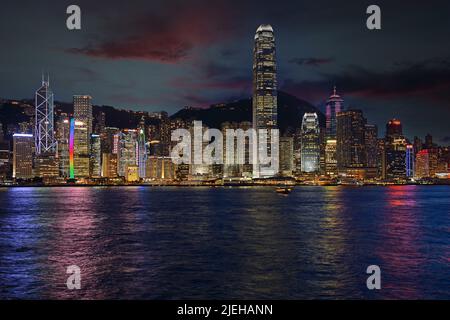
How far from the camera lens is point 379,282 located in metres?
27.3

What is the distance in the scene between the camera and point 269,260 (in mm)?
34656

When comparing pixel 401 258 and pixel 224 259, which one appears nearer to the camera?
pixel 224 259

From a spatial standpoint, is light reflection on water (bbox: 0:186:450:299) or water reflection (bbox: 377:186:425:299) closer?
light reflection on water (bbox: 0:186:450:299)

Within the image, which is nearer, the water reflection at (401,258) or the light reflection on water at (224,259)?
the light reflection on water at (224,259)

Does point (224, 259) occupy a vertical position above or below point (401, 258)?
above

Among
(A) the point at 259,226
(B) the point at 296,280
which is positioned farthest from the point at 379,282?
(A) the point at 259,226

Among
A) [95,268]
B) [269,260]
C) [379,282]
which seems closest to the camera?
[379,282]

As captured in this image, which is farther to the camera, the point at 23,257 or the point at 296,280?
the point at 23,257

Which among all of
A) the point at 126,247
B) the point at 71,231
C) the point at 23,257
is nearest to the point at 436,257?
the point at 126,247
